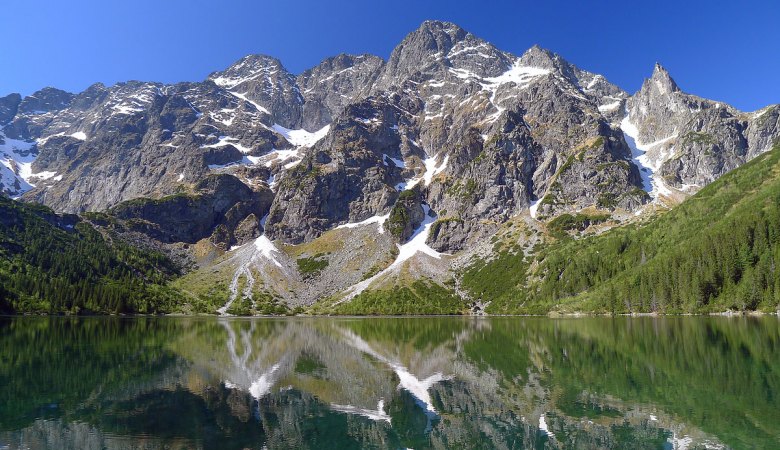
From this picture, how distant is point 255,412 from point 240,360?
91.7 feet

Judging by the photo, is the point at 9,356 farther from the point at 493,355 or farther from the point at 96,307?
the point at 96,307

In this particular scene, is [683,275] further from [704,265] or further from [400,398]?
[400,398]

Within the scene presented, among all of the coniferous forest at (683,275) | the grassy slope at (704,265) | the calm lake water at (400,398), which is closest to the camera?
the calm lake water at (400,398)

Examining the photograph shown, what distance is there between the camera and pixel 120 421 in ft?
92.1

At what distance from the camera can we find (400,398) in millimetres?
36812

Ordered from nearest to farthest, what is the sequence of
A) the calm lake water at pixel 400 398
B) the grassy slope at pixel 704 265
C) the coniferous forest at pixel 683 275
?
the calm lake water at pixel 400 398, the grassy slope at pixel 704 265, the coniferous forest at pixel 683 275

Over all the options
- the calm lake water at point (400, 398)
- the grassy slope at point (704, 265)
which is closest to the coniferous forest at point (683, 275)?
the grassy slope at point (704, 265)

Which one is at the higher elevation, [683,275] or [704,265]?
[704,265]

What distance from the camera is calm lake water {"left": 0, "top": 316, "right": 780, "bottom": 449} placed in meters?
25.3

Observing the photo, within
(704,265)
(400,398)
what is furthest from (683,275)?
(400,398)

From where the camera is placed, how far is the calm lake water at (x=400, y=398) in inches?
996

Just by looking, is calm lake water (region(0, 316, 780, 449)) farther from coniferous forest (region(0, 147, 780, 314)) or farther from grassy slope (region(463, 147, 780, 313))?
coniferous forest (region(0, 147, 780, 314))

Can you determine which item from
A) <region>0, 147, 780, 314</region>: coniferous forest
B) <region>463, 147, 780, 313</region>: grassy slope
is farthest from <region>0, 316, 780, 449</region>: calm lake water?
<region>0, 147, 780, 314</region>: coniferous forest

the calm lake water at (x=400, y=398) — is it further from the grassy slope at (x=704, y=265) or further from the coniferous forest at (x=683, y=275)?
the coniferous forest at (x=683, y=275)
